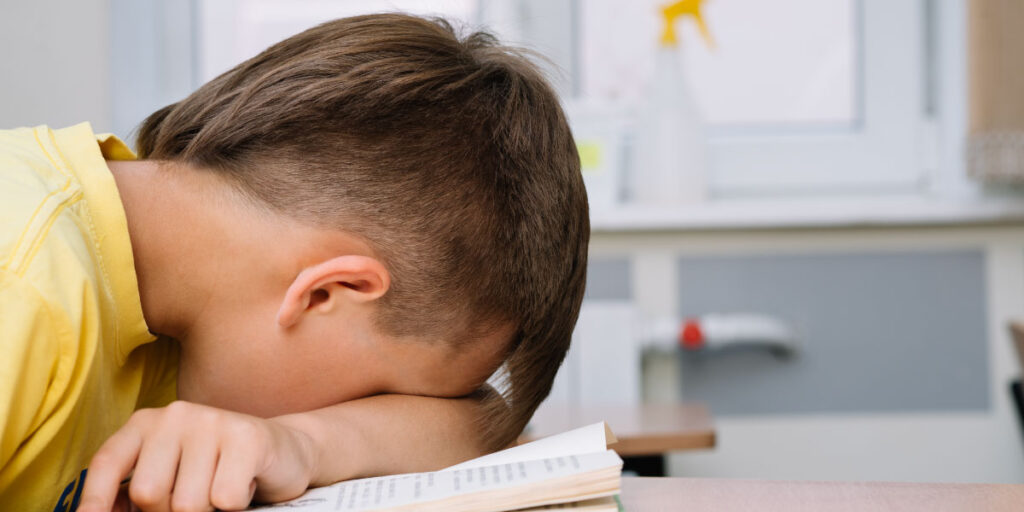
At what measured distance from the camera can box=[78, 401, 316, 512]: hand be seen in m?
0.45

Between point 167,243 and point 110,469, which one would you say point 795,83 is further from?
point 110,469

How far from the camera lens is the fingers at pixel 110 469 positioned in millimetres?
440

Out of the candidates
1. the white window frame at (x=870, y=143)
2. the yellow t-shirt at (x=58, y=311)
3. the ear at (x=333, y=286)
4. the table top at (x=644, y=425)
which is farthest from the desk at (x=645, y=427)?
the white window frame at (x=870, y=143)

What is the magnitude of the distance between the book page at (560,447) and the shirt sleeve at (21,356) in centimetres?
24

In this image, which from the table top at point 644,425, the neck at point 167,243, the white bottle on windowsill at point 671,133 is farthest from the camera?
the white bottle on windowsill at point 671,133

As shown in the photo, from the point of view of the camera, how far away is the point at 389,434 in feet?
2.12

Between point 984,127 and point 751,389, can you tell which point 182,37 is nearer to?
point 751,389

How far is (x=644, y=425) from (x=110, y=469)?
0.90 metres

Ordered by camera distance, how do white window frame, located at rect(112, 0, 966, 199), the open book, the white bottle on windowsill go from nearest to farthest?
the open book → the white bottle on windowsill → white window frame, located at rect(112, 0, 966, 199)

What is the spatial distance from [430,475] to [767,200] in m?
1.54

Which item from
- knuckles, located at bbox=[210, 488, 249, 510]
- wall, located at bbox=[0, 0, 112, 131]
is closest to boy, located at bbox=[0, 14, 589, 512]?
knuckles, located at bbox=[210, 488, 249, 510]

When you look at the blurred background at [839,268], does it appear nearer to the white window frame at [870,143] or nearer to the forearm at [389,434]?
the white window frame at [870,143]

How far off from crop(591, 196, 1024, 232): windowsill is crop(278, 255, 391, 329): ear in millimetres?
1085

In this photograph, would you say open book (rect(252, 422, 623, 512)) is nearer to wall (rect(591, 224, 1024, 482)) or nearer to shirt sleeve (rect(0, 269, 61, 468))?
shirt sleeve (rect(0, 269, 61, 468))
